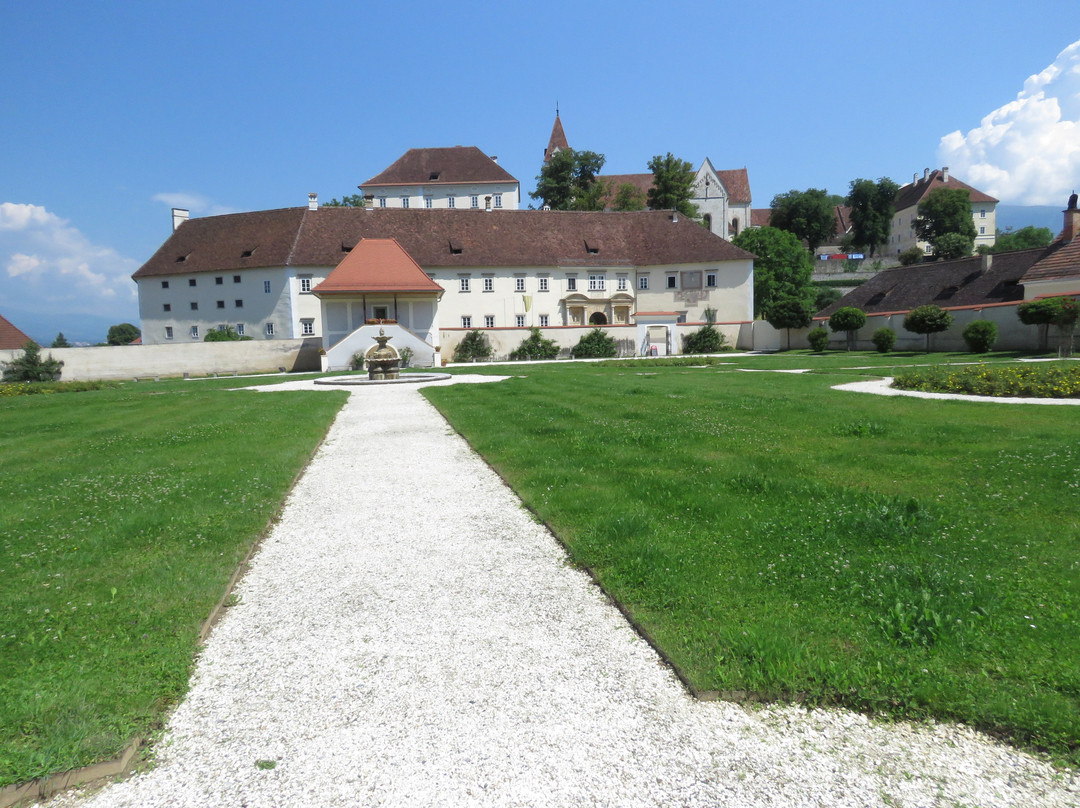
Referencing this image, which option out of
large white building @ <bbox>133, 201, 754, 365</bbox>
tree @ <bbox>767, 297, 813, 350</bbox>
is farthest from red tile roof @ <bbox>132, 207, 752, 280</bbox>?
tree @ <bbox>767, 297, 813, 350</bbox>

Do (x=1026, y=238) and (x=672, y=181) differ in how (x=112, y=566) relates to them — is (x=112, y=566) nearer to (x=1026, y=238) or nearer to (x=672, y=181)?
(x=672, y=181)

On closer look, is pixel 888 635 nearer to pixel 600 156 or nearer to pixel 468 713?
pixel 468 713

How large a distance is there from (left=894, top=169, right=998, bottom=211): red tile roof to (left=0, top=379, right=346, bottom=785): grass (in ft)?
388

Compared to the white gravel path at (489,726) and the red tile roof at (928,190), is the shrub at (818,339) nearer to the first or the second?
the white gravel path at (489,726)

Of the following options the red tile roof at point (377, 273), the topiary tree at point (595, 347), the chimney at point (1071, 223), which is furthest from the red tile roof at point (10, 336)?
the chimney at point (1071, 223)

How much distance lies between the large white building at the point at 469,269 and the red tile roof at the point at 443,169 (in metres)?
20.5

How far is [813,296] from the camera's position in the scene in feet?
220

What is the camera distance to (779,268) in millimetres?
65125

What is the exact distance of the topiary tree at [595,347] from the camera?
4562cm

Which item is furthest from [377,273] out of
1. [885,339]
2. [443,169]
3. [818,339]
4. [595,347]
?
[443,169]

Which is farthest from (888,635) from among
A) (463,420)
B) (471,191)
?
(471,191)

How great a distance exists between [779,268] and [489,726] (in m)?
67.4

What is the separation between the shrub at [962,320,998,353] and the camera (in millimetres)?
30281

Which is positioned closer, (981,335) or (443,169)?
(981,335)
